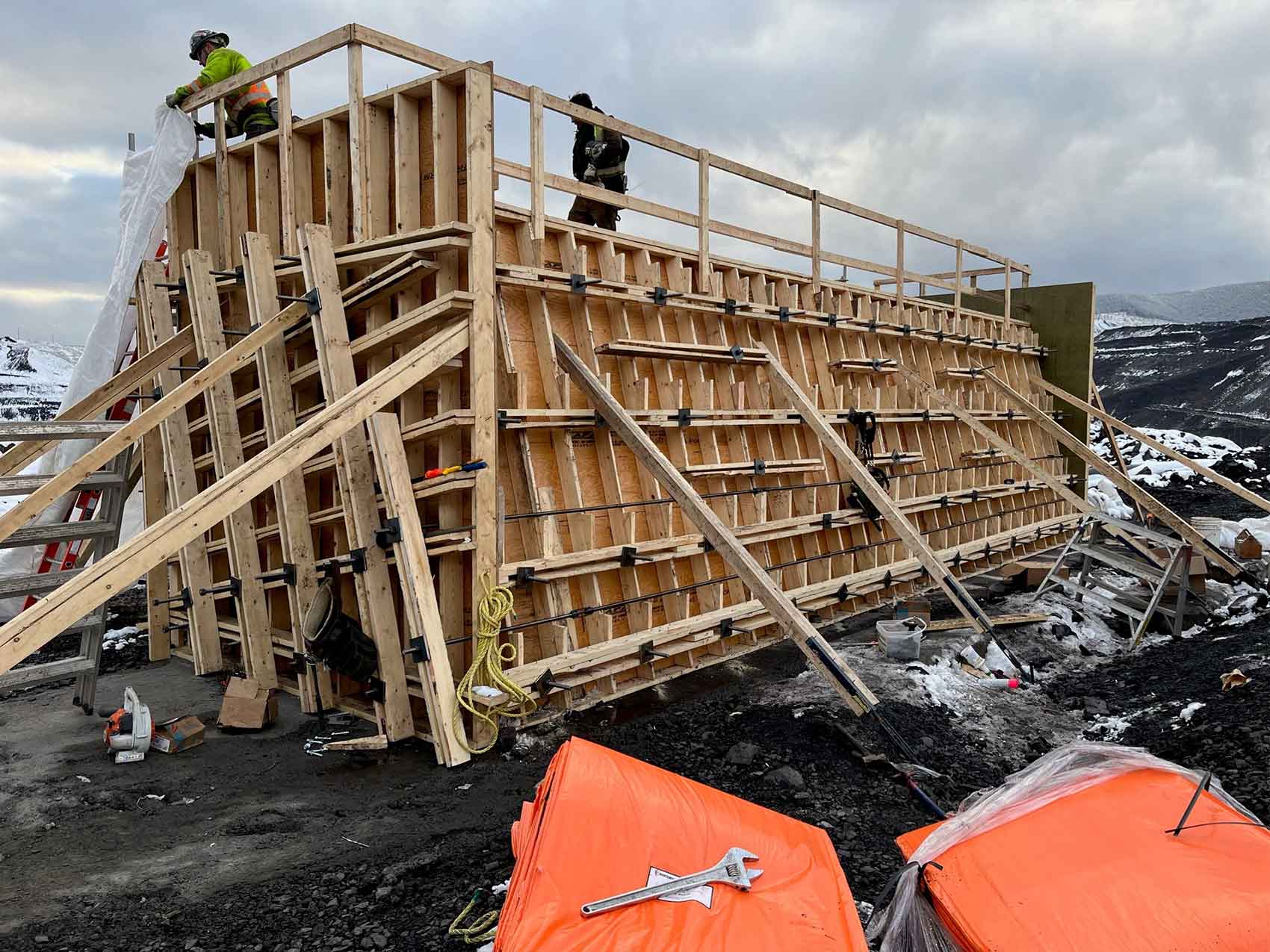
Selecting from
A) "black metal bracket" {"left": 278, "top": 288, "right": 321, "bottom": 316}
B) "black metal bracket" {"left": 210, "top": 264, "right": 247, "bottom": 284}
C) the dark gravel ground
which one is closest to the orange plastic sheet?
the dark gravel ground

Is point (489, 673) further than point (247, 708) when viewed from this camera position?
No

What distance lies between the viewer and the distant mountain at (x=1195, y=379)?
38.1 meters

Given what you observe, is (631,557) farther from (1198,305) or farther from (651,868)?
(1198,305)

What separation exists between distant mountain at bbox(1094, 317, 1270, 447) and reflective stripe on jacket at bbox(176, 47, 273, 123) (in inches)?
1386

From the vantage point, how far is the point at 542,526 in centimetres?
705

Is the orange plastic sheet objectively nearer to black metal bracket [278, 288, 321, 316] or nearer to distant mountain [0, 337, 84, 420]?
black metal bracket [278, 288, 321, 316]

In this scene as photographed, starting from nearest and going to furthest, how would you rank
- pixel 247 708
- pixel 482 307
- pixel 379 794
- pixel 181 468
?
pixel 379 794 < pixel 482 307 < pixel 247 708 < pixel 181 468

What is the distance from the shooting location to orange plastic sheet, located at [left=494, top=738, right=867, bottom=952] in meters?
3.16

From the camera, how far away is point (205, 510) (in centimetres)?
485

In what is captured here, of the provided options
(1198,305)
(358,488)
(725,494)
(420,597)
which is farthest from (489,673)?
(1198,305)

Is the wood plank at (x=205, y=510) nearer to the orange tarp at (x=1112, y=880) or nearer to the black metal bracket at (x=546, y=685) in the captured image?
the black metal bracket at (x=546, y=685)

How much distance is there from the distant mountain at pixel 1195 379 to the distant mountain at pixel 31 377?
37.5m

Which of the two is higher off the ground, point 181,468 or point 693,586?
point 181,468

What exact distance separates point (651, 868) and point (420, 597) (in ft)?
9.89
